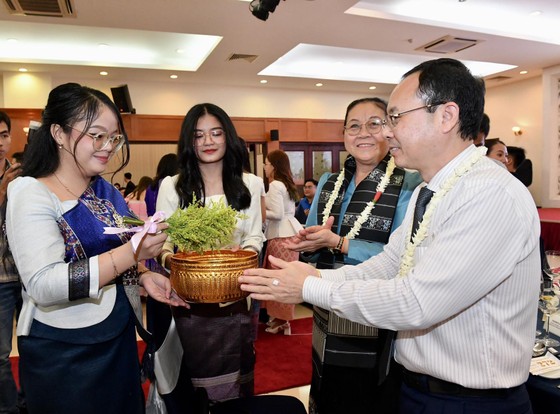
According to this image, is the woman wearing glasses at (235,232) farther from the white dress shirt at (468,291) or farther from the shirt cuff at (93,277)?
the white dress shirt at (468,291)

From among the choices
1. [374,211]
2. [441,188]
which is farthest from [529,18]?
[441,188]

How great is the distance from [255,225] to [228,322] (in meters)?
0.52

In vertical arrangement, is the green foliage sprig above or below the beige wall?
below

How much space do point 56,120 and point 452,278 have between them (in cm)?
140

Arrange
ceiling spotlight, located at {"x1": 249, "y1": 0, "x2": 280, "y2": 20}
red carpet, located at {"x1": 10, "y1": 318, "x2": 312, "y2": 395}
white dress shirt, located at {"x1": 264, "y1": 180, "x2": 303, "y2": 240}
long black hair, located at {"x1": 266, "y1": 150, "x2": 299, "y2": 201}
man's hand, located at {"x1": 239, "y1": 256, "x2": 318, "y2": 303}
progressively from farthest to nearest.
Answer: long black hair, located at {"x1": 266, "y1": 150, "x2": 299, "y2": 201} < white dress shirt, located at {"x1": 264, "y1": 180, "x2": 303, "y2": 240} < ceiling spotlight, located at {"x1": 249, "y1": 0, "x2": 280, "y2": 20} < red carpet, located at {"x1": 10, "y1": 318, "x2": 312, "y2": 395} < man's hand, located at {"x1": 239, "y1": 256, "x2": 318, "y2": 303}

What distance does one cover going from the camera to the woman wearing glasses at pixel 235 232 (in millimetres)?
2047

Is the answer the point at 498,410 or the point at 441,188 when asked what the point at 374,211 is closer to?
the point at 441,188

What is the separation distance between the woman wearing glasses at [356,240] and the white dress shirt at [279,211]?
2069 millimetres

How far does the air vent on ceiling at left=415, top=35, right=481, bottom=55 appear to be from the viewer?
260 inches

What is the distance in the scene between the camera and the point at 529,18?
21.9 ft

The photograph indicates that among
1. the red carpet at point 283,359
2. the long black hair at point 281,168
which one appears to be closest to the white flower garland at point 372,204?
the red carpet at point 283,359

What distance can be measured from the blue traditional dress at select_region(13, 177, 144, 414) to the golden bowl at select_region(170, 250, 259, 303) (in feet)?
0.94

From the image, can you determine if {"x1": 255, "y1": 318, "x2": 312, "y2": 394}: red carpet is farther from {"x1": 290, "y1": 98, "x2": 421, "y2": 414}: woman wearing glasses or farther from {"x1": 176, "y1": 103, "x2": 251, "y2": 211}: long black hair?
{"x1": 176, "y1": 103, "x2": 251, "y2": 211}: long black hair

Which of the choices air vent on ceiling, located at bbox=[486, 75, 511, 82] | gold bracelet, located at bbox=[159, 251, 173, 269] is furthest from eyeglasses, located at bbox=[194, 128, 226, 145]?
air vent on ceiling, located at bbox=[486, 75, 511, 82]
